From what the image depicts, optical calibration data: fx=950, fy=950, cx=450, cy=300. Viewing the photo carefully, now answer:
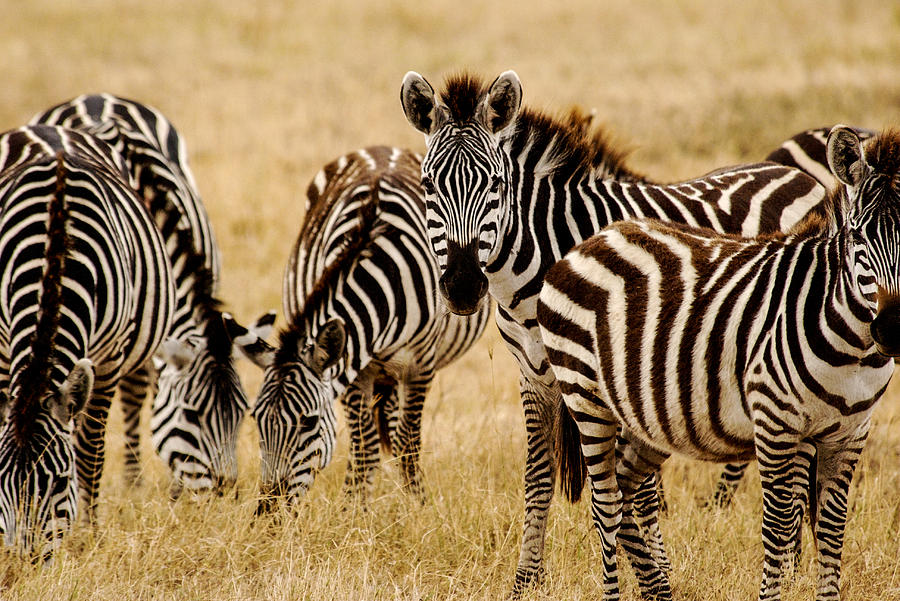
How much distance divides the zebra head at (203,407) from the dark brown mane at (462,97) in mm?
1889

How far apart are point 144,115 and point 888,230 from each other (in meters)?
7.13

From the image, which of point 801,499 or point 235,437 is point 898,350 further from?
point 235,437

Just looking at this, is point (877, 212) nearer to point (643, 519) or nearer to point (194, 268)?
point (643, 519)

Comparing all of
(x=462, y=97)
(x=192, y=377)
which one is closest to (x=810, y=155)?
(x=462, y=97)

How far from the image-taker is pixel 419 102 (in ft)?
16.1

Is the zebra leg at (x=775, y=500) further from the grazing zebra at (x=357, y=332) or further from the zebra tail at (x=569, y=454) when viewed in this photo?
the grazing zebra at (x=357, y=332)

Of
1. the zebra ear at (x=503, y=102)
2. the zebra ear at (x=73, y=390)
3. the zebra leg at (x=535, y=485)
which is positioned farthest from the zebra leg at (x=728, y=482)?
the zebra ear at (x=73, y=390)

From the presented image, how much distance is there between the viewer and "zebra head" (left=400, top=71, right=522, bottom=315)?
4531mm

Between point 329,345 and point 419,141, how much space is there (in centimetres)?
1179

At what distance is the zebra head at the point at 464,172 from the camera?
4531 mm

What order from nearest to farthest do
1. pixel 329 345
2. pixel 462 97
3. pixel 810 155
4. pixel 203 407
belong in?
Result: 1. pixel 462 97
2. pixel 329 345
3. pixel 203 407
4. pixel 810 155

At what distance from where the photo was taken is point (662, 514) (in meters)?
5.82

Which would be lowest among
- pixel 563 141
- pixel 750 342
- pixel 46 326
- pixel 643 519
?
pixel 643 519

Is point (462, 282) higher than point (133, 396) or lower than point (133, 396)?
higher
